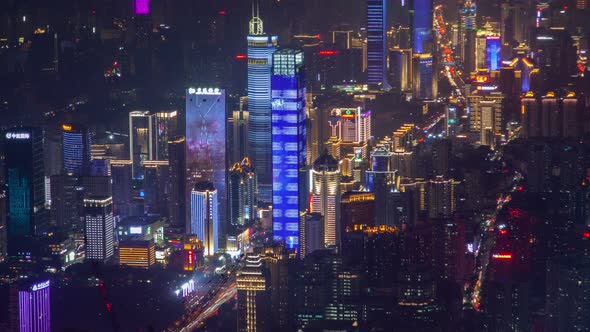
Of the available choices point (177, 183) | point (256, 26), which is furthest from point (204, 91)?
point (177, 183)

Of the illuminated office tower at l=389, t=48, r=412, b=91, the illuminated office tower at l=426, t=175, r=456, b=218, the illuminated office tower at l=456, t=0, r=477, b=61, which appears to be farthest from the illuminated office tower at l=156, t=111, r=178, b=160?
the illuminated office tower at l=456, t=0, r=477, b=61

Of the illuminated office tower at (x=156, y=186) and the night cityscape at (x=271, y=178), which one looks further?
the illuminated office tower at (x=156, y=186)

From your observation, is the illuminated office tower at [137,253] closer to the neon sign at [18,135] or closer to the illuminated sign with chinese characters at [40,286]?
the illuminated sign with chinese characters at [40,286]

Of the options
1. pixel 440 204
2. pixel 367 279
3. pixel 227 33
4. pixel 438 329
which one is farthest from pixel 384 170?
pixel 438 329

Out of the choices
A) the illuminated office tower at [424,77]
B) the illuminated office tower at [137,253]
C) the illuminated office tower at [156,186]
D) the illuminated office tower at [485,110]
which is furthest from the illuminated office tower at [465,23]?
the illuminated office tower at [137,253]

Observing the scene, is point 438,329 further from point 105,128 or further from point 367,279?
point 105,128

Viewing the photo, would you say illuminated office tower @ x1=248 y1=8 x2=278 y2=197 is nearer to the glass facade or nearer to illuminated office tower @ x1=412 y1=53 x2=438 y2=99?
the glass facade
